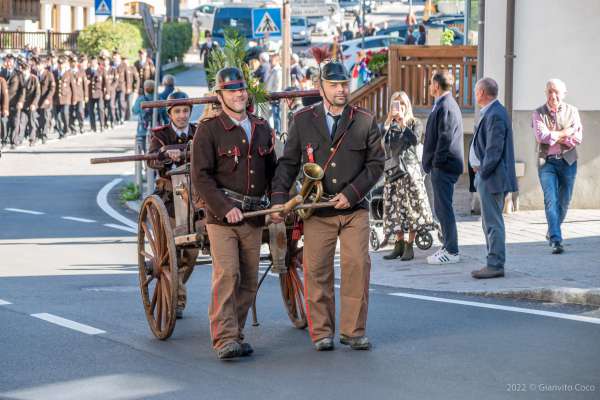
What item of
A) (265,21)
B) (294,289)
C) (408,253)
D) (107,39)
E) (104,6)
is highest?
(104,6)

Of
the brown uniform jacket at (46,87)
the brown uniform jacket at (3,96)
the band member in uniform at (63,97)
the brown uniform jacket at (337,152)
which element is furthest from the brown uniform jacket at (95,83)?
the brown uniform jacket at (337,152)

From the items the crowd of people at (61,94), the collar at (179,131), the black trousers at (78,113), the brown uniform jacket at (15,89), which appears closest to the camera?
the collar at (179,131)

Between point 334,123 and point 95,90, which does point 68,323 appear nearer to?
point 334,123

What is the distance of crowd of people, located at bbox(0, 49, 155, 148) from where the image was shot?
102ft

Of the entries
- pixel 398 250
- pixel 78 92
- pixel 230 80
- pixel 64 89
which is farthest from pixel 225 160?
pixel 78 92

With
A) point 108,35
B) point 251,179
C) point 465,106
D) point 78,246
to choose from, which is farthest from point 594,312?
point 108,35

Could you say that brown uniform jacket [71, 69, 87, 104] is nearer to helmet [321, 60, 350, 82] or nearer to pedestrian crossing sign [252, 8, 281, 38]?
pedestrian crossing sign [252, 8, 281, 38]

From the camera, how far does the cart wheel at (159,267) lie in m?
9.45

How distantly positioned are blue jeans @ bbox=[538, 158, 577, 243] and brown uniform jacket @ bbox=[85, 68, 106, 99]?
22901 mm

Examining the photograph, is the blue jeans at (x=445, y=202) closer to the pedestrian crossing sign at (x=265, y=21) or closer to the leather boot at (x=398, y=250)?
the leather boot at (x=398, y=250)

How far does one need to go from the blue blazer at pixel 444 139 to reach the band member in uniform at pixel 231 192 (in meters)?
4.25

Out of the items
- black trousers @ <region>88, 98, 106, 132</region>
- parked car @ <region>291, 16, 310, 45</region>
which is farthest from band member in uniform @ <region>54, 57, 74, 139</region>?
parked car @ <region>291, 16, 310, 45</region>

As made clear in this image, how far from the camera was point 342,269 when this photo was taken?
9.16 m

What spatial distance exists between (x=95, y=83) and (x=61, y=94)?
7.60 feet
